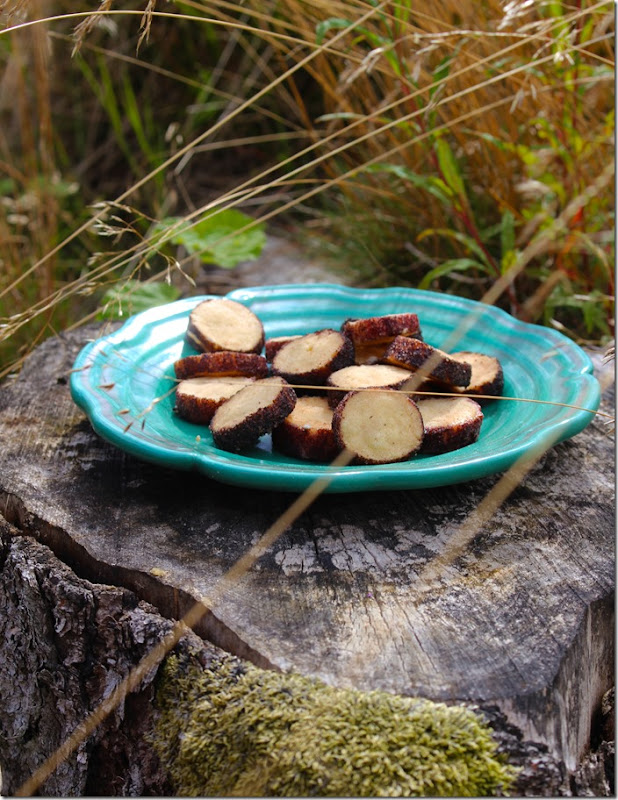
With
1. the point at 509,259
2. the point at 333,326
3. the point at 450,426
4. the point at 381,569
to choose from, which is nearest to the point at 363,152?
the point at 509,259

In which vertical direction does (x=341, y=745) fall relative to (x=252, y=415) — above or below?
below

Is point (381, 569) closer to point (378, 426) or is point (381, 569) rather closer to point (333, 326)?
point (378, 426)

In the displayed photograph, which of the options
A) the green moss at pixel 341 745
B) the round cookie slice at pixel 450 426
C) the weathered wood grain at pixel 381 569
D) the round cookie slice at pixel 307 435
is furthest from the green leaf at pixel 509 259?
the green moss at pixel 341 745

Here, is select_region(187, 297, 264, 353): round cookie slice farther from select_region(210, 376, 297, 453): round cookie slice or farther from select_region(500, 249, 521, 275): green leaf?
select_region(500, 249, 521, 275): green leaf

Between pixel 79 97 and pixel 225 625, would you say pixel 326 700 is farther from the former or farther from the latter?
pixel 79 97

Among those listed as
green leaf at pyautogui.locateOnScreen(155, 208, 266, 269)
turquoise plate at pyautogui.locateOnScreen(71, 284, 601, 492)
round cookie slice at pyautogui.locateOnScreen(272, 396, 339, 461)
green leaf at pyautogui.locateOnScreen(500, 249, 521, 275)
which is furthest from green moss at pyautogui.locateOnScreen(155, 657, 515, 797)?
green leaf at pyautogui.locateOnScreen(155, 208, 266, 269)

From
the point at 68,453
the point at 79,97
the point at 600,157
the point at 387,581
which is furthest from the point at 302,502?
the point at 79,97

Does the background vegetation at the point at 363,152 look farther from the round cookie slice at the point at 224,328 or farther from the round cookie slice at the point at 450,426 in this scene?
the round cookie slice at the point at 450,426
